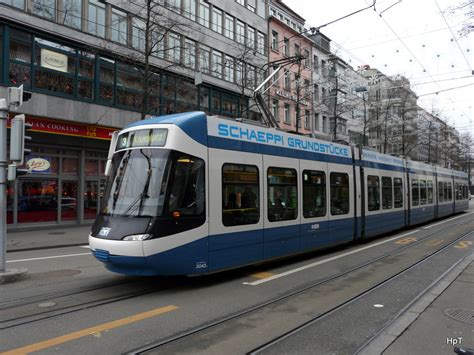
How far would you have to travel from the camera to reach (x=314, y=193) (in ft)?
35.1

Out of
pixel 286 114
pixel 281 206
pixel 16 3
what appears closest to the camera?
pixel 281 206

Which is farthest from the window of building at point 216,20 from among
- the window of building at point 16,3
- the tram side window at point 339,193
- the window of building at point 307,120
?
the tram side window at point 339,193

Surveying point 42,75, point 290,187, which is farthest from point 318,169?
point 42,75

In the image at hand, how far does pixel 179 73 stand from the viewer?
2445 cm

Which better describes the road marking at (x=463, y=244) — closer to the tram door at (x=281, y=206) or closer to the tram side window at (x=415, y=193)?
the tram side window at (x=415, y=193)

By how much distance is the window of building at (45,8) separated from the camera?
1812cm

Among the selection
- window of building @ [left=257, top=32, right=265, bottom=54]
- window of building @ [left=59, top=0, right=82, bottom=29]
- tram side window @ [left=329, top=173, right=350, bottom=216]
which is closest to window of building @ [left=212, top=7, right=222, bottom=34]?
window of building @ [left=257, top=32, right=265, bottom=54]

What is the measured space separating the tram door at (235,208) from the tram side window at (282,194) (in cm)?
35

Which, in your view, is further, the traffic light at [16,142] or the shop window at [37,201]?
the shop window at [37,201]

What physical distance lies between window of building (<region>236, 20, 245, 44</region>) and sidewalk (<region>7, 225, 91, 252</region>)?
18691 millimetres

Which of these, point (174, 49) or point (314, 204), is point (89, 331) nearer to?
point (314, 204)

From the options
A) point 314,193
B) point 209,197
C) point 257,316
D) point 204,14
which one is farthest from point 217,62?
point 257,316

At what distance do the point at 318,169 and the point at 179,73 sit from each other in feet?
52.0

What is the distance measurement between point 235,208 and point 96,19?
16895mm
